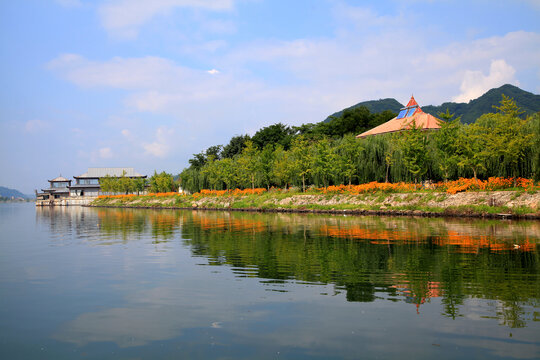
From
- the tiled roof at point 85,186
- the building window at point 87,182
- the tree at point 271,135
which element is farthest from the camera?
the building window at point 87,182

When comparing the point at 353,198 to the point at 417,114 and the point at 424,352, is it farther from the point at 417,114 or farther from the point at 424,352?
the point at 424,352

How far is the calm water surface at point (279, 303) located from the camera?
505 centimetres

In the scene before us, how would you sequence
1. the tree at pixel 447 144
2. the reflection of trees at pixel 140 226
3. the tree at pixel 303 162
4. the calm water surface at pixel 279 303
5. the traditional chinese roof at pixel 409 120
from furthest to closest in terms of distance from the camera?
the traditional chinese roof at pixel 409 120
the tree at pixel 303 162
the tree at pixel 447 144
the reflection of trees at pixel 140 226
the calm water surface at pixel 279 303

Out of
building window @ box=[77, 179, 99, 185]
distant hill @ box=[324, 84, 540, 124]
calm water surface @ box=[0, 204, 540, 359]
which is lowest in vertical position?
calm water surface @ box=[0, 204, 540, 359]

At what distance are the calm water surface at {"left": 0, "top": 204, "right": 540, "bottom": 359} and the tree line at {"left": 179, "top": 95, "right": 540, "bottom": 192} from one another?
16.3 m

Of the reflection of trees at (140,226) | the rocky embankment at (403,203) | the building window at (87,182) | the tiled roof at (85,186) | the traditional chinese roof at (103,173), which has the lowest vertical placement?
the reflection of trees at (140,226)

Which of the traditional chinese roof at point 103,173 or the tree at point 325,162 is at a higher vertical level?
the traditional chinese roof at point 103,173

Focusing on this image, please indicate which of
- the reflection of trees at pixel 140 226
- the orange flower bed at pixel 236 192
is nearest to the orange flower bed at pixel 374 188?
the orange flower bed at pixel 236 192

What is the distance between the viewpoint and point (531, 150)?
25688mm

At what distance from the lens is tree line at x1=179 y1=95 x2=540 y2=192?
26.3 metres

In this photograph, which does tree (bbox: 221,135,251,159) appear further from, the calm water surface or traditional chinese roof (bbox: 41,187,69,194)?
the calm water surface

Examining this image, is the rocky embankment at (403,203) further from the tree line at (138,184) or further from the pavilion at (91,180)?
the pavilion at (91,180)

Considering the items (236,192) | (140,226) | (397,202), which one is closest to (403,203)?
(397,202)

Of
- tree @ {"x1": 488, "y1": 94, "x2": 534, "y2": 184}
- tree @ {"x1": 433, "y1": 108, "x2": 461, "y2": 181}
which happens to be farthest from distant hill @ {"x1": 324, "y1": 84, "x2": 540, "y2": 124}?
tree @ {"x1": 488, "y1": 94, "x2": 534, "y2": 184}
